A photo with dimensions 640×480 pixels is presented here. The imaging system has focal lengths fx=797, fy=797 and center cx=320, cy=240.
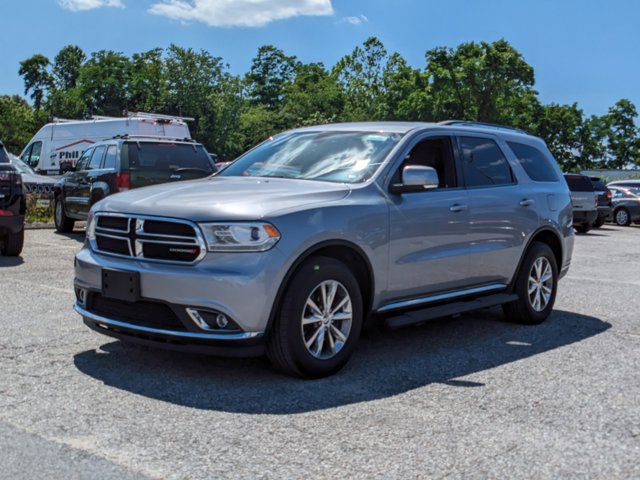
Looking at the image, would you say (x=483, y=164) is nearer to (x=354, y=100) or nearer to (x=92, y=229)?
(x=92, y=229)

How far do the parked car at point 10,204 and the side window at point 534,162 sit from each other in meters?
6.52

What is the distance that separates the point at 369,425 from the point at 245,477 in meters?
0.97

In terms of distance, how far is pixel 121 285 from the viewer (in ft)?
16.4

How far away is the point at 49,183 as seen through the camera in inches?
776

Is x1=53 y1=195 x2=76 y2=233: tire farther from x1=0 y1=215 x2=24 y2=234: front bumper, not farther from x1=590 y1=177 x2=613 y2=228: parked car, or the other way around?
x1=590 y1=177 x2=613 y2=228: parked car

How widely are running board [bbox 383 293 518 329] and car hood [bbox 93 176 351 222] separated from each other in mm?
1004

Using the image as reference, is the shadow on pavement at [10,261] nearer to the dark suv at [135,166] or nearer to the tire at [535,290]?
the dark suv at [135,166]

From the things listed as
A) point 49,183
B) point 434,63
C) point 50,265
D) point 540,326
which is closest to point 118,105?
point 434,63

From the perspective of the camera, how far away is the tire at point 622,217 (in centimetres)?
2877

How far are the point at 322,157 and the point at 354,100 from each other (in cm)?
7772

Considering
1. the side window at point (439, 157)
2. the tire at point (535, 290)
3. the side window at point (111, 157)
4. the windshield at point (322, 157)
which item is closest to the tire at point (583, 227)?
the side window at point (111, 157)

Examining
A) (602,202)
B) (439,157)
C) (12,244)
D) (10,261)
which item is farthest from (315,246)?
(602,202)

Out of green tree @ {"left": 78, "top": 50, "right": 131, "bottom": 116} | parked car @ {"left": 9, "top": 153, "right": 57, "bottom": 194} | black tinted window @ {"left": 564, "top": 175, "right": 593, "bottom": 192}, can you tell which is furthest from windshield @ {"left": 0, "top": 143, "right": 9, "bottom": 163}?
green tree @ {"left": 78, "top": 50, "right": 131, "bottom": 116}

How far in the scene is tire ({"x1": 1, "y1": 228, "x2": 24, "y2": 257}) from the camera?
35.3 feet
